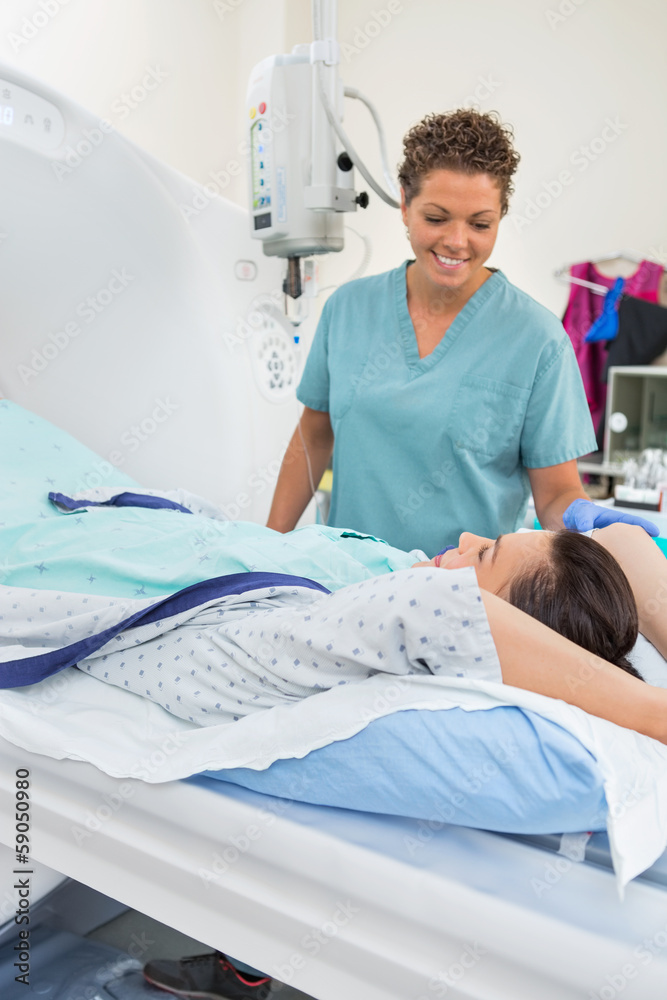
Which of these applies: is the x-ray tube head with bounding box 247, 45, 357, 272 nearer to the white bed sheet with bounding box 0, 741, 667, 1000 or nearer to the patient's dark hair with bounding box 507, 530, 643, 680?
the patient's dark hair with bounding box 507, 530, 643, 680

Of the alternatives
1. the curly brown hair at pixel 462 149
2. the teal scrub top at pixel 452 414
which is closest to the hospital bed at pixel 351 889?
the teal scrub top at pixel 452 414

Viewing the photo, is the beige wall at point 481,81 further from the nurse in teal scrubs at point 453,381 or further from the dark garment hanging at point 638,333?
the nurse in teal scrubs at point 453,381

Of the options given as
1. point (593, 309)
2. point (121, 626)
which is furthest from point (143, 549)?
point (593, 309)

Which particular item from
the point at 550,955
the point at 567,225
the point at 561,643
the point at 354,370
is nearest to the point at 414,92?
the point at 567,225

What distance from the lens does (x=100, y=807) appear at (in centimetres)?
81

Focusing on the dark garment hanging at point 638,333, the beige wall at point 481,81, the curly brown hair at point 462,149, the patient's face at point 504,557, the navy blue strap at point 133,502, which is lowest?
the navy blue strap at point 133,502

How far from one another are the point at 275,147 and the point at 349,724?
125 centimetres

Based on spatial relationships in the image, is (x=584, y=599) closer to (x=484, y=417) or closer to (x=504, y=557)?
(x=504, y=557)

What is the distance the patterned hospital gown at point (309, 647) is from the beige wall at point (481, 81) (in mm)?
2962

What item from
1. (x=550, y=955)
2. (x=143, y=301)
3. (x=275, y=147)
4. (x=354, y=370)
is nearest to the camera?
(x=550, y=955)

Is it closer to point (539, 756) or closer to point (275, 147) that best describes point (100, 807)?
point (539, 756)

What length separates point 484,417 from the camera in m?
1.33

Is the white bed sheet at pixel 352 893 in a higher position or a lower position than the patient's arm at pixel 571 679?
lower

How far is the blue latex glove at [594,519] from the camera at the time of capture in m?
1.17
